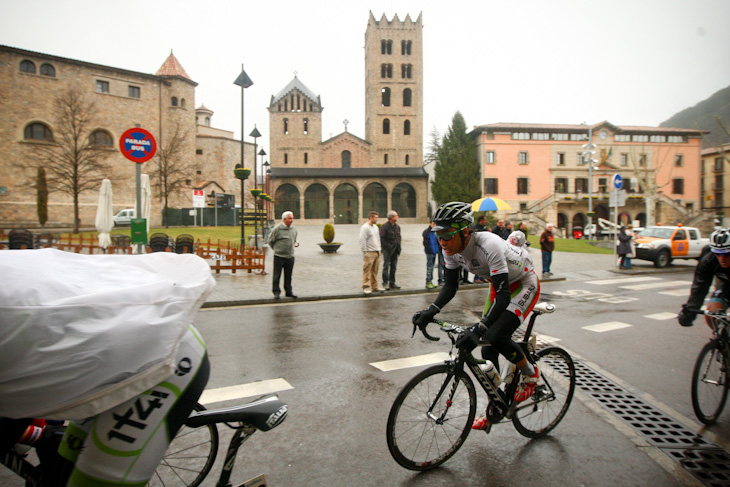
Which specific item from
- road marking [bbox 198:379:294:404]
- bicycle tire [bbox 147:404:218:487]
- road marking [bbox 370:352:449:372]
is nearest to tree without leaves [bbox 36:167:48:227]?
road marking [bbox 198:379:294:404]

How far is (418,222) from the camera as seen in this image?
58938 millimetres

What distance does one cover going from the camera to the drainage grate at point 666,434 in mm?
3140

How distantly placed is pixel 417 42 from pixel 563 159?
27.9 metres

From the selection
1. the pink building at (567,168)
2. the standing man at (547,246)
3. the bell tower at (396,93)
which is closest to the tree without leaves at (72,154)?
the standing man at (547,246)

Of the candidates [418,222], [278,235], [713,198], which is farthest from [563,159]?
[278,235]

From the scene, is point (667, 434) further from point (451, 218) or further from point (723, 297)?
point (451, 218)

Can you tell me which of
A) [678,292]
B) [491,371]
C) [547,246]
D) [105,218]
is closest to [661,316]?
[678,292]

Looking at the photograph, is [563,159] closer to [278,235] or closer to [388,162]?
[388,162]

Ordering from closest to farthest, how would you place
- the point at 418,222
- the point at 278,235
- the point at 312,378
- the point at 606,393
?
the point at 606,393, the point at 312,378, the point at 278,235, the point at 418,222

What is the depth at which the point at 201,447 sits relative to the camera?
2654mm

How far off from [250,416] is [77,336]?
0.91 m

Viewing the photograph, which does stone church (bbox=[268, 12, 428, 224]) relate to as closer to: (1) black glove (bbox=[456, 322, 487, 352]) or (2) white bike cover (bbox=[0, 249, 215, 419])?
(1) black glove (bbox=[456, 322, 487, 352])

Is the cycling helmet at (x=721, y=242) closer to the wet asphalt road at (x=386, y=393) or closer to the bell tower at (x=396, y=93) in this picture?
the wet asphalt road at (x=386, y=393)

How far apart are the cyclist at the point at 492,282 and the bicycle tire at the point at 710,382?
157 cm
